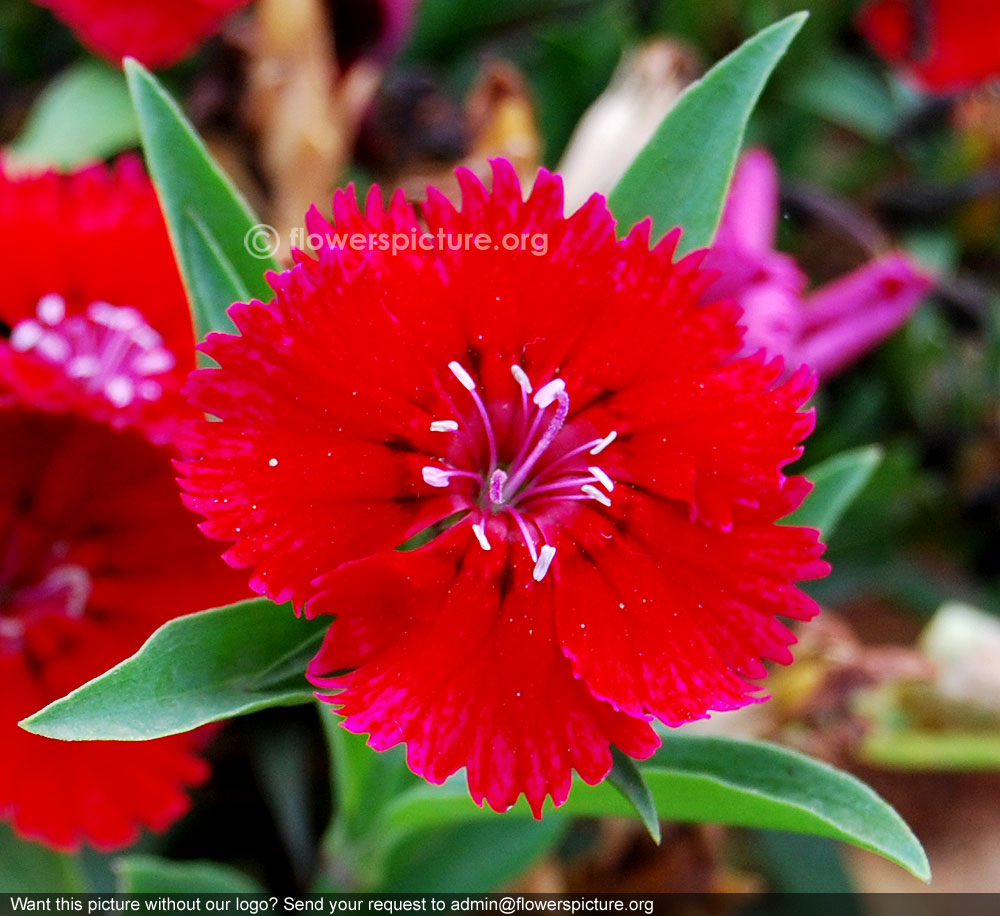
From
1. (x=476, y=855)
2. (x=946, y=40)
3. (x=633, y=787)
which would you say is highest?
(x=946, y=40)

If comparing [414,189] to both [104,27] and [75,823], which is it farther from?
[75,823]

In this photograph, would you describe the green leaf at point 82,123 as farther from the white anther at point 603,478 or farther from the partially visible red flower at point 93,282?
the white anther at point 603,478

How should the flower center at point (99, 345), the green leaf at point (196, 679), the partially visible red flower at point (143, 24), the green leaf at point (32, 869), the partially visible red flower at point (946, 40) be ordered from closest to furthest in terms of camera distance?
1. the green leaf at point (196, 679)
2. the flower center at point (99, 345)
3. the green leaf at point (32, 869)
4. the partially visible red flower at point (143, 24)
5. the partially visible red flower at point (946, 40)

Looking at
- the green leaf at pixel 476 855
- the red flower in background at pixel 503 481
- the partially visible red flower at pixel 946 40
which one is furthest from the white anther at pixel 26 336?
the partially visible red flower at pixel 946 40

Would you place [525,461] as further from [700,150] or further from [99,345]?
[99,345]

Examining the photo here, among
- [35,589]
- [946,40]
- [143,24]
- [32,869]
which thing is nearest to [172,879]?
[32,869]

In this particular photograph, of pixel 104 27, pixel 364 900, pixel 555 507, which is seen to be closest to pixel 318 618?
pixel 555 507
